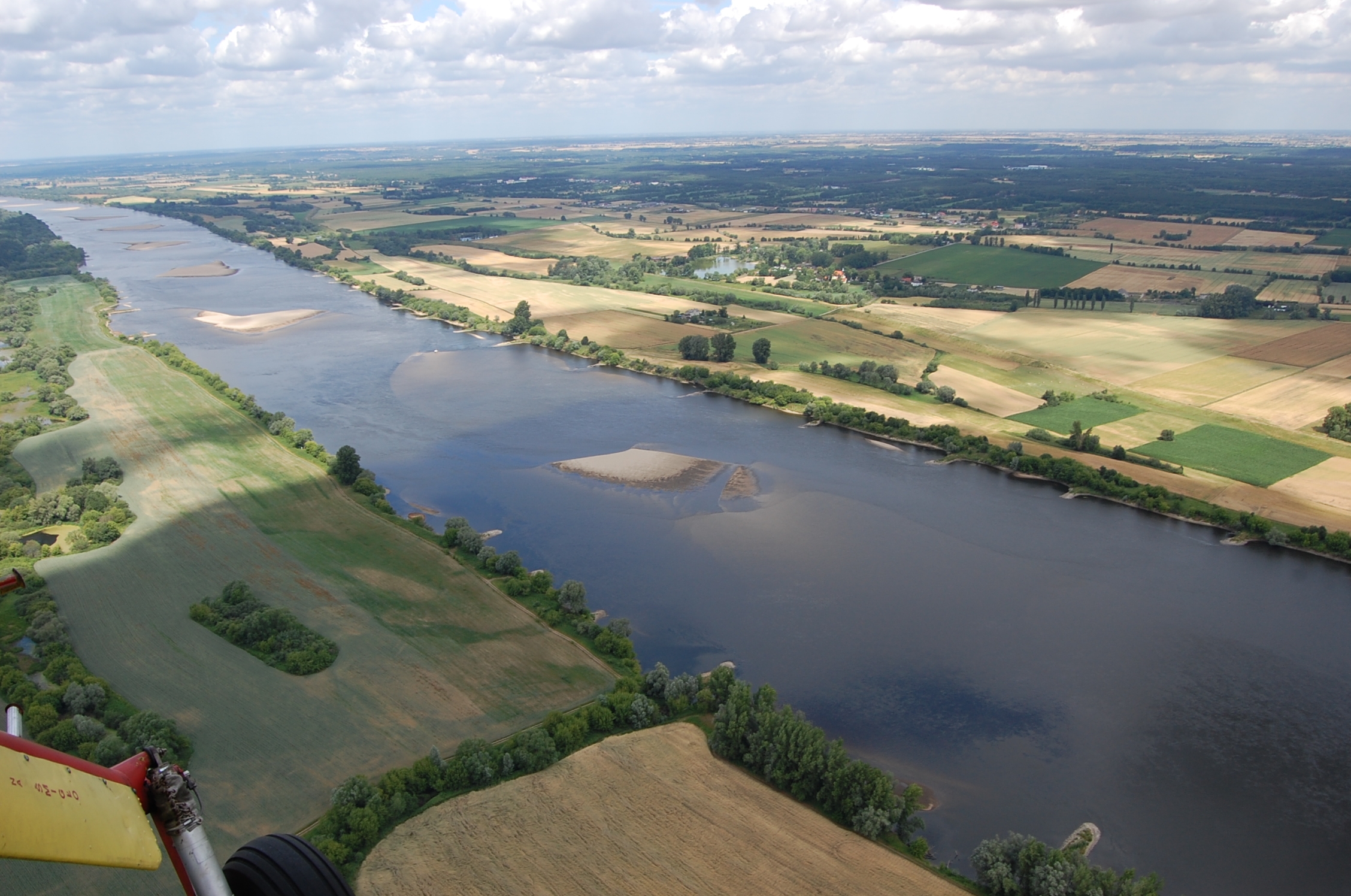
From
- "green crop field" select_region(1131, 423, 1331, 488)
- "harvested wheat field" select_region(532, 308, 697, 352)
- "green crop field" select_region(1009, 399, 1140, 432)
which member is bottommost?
"green crop field" select_region(1131, 423, 1331, 488)

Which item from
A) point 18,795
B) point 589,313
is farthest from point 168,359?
point 18,795

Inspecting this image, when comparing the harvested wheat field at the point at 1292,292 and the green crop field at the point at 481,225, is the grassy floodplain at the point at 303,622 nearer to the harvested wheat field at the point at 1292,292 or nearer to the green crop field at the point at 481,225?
the harvested wheat field at the point at 1292,292

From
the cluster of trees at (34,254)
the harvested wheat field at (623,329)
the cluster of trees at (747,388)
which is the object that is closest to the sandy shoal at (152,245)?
the cluster of trees at (34,254)

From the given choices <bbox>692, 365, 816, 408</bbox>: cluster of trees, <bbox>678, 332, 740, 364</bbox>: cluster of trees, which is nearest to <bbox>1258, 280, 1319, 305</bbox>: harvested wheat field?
<bbox>678, 332, 740, 364</bbox>: cluster of trees

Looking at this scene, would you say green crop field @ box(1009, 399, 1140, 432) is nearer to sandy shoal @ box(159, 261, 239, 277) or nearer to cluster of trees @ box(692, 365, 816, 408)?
cluster of trees @ box(692, 365, 816, 408)

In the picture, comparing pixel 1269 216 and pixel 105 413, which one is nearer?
pixel 105 413

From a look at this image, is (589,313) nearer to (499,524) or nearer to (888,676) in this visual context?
(499,524)
